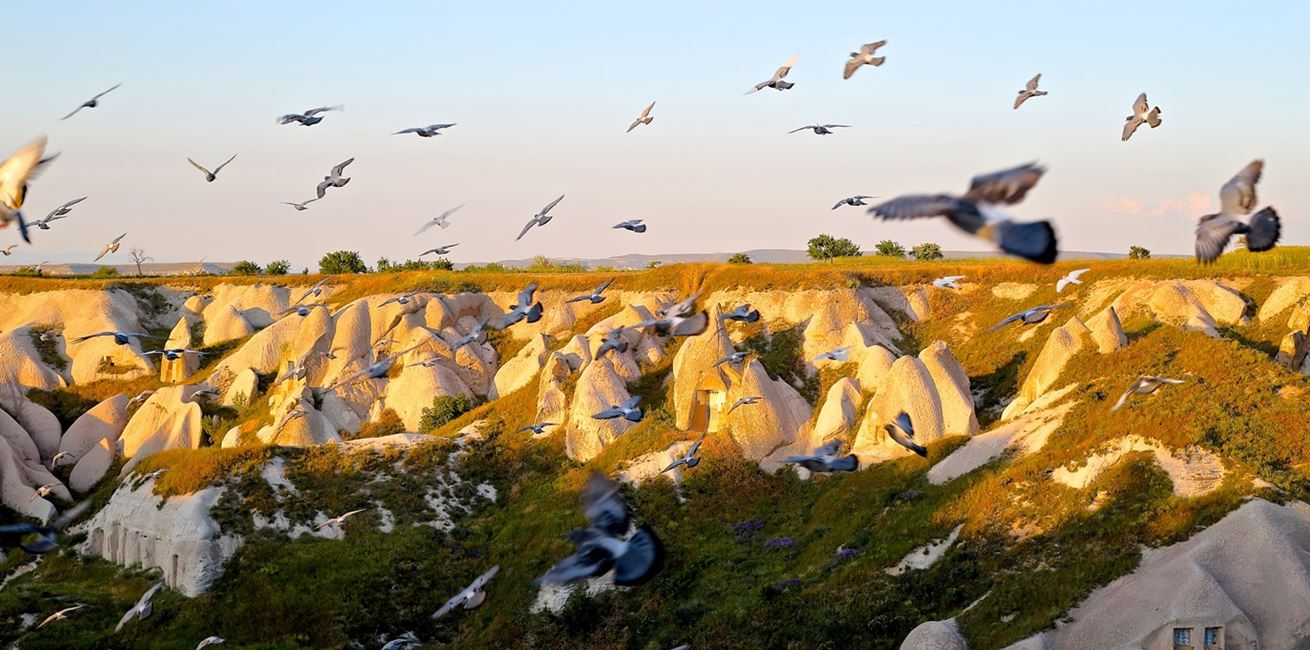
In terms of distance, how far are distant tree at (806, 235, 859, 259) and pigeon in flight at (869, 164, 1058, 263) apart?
8453 centimetres

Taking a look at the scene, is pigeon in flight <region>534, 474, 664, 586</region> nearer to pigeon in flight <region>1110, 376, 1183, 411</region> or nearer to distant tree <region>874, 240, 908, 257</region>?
pigeon in flight <region>1110, 376, 1183, 411</region>

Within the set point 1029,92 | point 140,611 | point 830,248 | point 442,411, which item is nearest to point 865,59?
point 1029,92

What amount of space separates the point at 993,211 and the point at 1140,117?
15392 millimetres

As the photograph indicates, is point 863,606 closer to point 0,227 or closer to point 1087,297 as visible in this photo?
point 0,227

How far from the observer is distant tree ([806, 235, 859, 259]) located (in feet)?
322

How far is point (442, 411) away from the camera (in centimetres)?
6875

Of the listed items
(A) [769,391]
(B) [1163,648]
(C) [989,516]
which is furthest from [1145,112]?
(A) [769,391]

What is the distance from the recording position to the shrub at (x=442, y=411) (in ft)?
225

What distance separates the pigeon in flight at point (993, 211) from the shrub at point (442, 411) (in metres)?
56.6

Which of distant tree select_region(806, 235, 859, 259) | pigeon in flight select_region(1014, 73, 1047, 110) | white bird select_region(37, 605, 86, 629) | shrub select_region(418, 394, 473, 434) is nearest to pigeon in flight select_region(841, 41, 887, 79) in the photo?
pigeon in flight select_region(1014, 73, 1047, 110)

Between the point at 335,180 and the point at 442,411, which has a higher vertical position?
the point at 335,180

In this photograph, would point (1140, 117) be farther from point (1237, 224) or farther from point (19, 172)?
point (19, 172)

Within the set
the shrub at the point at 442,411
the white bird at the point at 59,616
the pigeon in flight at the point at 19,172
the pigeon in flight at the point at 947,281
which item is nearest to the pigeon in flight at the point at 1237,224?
the pigeon in flight at the point at 947,281

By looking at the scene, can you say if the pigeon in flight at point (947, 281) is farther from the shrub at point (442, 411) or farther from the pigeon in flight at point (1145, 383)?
the shrub at point (442, 411)
